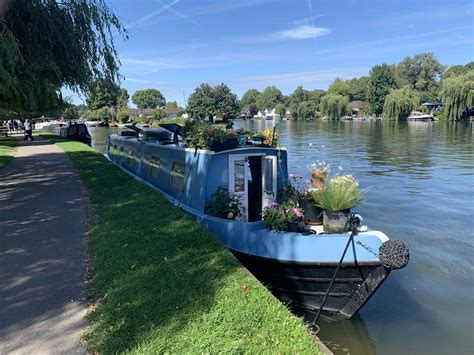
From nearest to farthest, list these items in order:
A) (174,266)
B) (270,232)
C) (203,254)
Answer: (174,266)
(203,254)
(270,232)

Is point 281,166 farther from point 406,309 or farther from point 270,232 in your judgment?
point 406,309

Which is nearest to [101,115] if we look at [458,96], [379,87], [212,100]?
[212,100]

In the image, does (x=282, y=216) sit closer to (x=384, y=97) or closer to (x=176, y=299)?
(x=176, y=299)

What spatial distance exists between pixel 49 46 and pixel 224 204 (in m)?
5.58

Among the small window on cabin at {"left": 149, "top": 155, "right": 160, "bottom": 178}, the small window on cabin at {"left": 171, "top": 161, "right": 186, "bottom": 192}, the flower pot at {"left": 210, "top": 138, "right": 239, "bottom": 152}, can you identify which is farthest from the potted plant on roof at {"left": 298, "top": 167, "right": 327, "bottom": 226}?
the small window on cabin at {"left": 149, "top": 155, "right": 160, "bottom": 178}

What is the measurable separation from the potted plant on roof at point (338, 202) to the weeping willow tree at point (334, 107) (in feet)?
328

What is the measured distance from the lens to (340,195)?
18.4 ft

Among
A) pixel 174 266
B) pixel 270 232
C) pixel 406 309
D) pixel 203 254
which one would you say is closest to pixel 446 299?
pixel 406 309

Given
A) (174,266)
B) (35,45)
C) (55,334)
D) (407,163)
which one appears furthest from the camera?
(407,163)

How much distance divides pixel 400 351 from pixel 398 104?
8351 cm

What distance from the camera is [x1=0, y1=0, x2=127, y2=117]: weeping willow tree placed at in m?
7.89

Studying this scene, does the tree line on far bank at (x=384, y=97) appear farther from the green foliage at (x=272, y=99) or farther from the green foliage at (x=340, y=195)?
the green foliage at (x=340, y=195)

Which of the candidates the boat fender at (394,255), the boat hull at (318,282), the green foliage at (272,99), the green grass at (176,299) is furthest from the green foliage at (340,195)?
the green foliage at (272,99)

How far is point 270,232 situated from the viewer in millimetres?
6012
